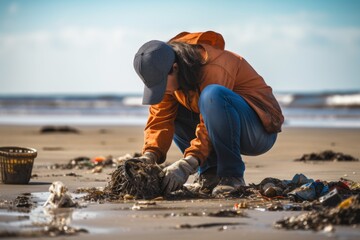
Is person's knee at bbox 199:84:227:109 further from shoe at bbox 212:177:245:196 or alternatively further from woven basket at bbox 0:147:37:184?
woven basket at bbox 0:147:37:184

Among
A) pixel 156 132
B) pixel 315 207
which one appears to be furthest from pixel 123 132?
pixel 315 207

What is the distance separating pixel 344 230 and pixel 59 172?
426cm

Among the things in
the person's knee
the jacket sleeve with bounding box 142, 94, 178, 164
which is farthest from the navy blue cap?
the jacket sleeve with bounding box 142, 94, 178, 164

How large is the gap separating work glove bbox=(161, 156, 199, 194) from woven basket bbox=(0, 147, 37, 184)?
1.60 metres

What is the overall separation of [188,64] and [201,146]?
58cm

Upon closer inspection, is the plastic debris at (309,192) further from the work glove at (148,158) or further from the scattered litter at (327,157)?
the scattered litter at (327,157)

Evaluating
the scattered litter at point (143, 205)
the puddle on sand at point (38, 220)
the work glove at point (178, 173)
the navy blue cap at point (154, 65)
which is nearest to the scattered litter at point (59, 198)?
the puddle on sand at point (38, 220)

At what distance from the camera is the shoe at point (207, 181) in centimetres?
580

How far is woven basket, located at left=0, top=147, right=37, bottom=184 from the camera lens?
6426 mm

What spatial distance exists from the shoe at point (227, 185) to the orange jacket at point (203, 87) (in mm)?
239

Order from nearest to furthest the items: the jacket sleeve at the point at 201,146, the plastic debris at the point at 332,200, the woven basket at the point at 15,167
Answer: the plastic debris at the point at 332,200
the jacket sleeve at the point at 201,146
the woven basket at the point at 15,167

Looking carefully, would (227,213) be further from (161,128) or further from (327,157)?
(327,157)

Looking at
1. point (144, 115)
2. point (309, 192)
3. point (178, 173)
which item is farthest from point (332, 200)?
point (144, 115)

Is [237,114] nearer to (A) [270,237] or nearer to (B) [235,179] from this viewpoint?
(B) [235,179]
